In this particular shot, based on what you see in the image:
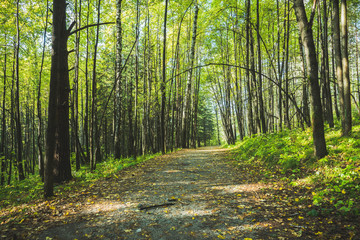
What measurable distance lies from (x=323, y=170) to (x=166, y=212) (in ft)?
11.0

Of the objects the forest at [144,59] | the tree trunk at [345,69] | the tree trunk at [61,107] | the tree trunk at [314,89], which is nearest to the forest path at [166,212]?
the tree trunk at [61,107]

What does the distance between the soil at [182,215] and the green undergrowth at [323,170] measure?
24 centimetres

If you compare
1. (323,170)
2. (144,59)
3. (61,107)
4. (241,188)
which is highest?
(144,59)

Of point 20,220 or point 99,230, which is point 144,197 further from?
point 20,220

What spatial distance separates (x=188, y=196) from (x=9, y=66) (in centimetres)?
1464

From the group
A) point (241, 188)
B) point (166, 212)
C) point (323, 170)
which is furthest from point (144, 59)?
point (323, 170)

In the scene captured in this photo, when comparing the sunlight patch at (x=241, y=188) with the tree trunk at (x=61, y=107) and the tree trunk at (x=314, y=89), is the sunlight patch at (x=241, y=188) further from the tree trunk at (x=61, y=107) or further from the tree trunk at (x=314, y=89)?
the tree trunk at (x=61, y=107)

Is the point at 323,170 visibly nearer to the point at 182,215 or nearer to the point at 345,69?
the point at 345,69

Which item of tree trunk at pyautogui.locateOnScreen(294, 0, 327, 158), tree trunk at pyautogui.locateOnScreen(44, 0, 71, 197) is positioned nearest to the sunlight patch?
→ tree trunk at pyautogui.locateOnScreen(294, 0, 327, 158)

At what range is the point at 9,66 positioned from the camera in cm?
1178

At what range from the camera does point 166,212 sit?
3156 millimetres

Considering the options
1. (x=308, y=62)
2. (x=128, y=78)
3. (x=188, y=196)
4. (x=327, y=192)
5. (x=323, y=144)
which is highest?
(x=128, y=78)

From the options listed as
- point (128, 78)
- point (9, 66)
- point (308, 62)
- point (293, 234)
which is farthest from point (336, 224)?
point (9, 66)

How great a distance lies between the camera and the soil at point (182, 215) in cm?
244
